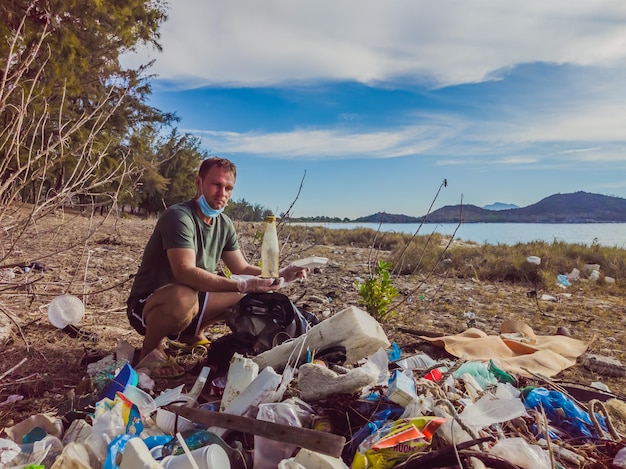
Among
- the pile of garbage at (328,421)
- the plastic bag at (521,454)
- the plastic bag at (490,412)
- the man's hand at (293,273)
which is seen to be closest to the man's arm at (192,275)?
the man's hand at (293,273)

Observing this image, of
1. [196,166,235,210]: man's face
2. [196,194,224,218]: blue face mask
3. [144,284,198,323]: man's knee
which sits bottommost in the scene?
[144,284,198,323]: man's knee

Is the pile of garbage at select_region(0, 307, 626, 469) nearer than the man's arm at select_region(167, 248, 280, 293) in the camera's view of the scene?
Yes

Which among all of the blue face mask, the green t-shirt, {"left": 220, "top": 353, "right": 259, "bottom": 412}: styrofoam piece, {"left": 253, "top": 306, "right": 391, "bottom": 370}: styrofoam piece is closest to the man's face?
the blue face mask

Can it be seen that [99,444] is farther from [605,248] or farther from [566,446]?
[605,248]

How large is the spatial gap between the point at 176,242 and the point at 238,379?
105 centimetres

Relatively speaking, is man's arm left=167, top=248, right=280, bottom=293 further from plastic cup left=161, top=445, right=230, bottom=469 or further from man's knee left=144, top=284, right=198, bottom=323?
plastic cup left=161, top=445, right=230, bottom=469

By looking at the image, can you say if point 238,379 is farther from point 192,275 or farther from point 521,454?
point 521,454

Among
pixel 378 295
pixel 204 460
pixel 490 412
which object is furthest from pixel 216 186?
pixel 490 412

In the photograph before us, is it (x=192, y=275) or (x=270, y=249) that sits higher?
(x=270, y=249)

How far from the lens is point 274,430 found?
1612 millimetres

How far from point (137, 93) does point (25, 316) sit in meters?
14.0

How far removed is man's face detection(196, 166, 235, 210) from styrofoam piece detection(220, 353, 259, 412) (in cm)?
123

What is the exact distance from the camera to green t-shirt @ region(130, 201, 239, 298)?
278 centimetres

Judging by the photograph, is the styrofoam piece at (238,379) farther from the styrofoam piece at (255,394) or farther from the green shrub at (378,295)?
the green shrub at (378,295)
